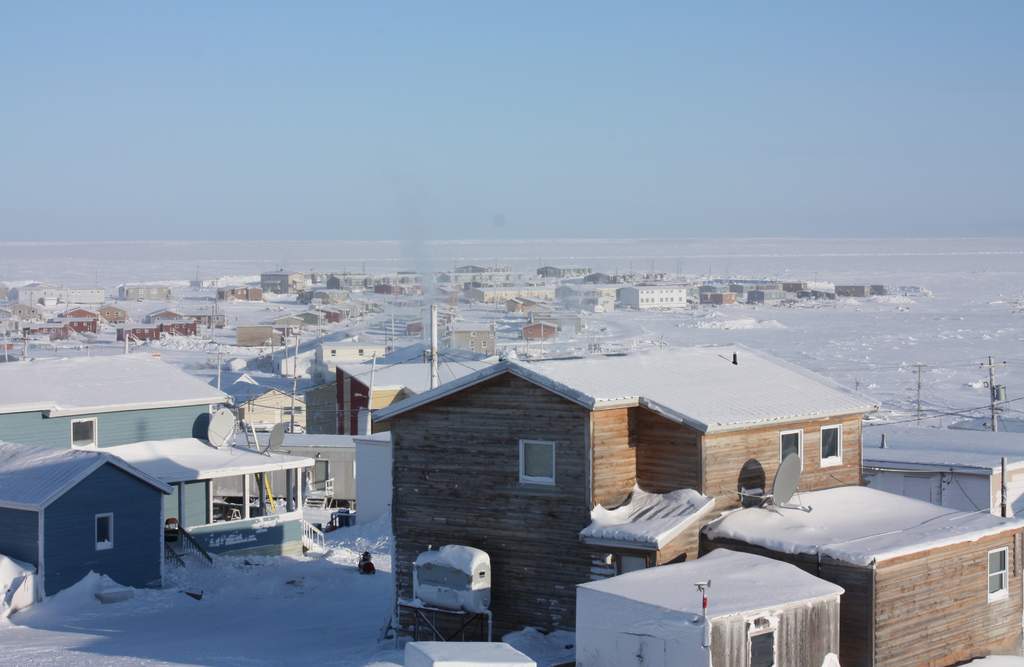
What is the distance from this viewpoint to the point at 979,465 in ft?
87.5

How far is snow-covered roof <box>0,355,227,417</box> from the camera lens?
27.9 meters

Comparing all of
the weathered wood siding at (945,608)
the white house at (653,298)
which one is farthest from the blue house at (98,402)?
the white house at (653,298)

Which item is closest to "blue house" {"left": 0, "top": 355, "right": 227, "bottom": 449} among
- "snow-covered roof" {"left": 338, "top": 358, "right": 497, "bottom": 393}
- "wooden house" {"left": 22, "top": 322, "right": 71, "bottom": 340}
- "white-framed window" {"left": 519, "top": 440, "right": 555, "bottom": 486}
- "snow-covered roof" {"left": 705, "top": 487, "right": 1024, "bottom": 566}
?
"white-framed window" {"left": 519, "top": 440, "right": 555, "bottom": 486}

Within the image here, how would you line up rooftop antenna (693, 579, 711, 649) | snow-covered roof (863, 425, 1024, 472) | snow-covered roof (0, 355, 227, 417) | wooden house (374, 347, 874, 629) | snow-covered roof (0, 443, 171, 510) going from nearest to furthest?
→ rooftop antenna (693, 579, 711, 649)
wooden house (374, 347, 874, 629)
snow-covered roof (0, 443, 171, 510)
snow-covered roof (863, 425, 1024, 472)
snow-covered roof (0, 355, 227, 417)

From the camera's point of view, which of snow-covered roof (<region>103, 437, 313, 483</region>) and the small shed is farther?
snow-covered roof (<region>103, 437, 313, 483</region>)

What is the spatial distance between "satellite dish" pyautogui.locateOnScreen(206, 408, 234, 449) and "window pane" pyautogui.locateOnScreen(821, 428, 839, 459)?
14.4 metres

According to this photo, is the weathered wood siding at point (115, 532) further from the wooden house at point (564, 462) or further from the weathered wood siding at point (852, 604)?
the weathered wood siding at point (852, 604)

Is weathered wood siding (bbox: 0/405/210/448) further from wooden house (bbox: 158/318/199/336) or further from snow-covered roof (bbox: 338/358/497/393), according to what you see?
wooden house (bbox: 158/318/199/336)

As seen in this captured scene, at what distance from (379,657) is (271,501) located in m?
13.3

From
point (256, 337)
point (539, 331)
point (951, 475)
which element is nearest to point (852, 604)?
point (951, 475)

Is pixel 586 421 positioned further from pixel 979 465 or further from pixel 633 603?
pixel 979 465

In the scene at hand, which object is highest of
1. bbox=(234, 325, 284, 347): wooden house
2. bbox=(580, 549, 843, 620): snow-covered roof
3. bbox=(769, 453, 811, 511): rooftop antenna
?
bbox=(769, 453, 811, 511): rooftop antenna

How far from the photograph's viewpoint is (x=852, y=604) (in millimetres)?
17359

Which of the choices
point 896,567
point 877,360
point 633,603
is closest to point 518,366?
point 633,603
